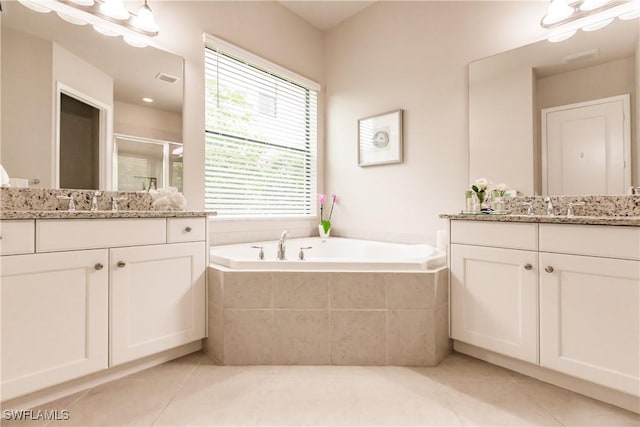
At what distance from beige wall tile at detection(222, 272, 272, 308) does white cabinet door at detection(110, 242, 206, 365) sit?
0.69 feet

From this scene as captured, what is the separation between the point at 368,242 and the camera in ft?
8.95

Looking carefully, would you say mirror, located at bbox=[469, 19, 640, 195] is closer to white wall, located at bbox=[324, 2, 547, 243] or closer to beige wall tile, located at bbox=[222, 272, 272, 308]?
white wall, located at bbox=[324, 2, 547, 243]

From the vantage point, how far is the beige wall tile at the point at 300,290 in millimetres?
1786

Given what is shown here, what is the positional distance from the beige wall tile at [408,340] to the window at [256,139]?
1533 mm

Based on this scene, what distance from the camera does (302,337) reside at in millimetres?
1792

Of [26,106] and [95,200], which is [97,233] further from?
[26,106]

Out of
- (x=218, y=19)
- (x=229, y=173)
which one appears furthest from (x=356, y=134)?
(x=218, y=19)

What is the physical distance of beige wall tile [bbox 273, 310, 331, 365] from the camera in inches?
70.4

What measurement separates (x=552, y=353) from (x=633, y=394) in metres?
0.28

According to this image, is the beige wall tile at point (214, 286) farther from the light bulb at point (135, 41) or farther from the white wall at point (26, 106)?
the light bulb at point (135, 41)

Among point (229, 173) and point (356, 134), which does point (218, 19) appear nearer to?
point (229, 173)

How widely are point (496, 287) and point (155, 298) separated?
1.80m

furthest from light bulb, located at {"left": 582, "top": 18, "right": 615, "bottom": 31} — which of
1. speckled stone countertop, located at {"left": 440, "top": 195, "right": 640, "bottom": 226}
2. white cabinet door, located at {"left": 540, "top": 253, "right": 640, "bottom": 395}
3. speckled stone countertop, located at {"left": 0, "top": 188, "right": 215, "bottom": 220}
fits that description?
speckled stone countertop, located at {"left": 0, "top": 188, "right": 215, "bottom": 220}

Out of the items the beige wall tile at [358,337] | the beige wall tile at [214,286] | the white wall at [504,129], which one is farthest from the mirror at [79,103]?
the white wall at [504,129]
